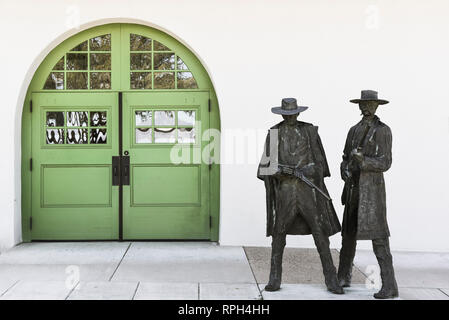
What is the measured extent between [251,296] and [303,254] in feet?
6.39

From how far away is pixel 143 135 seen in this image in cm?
673

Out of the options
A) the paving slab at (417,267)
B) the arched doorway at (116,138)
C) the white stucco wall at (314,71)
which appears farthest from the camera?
the arched doorway at (116,138)

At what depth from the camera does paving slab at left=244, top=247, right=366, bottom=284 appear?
500cm

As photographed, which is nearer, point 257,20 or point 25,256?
point 25,256

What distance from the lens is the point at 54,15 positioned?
21.0 feet

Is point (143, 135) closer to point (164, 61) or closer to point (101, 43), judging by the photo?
point (164, 61)

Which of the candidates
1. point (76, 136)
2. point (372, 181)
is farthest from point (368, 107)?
point (76, 136)

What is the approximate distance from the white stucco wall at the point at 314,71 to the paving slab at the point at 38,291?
1.98 m

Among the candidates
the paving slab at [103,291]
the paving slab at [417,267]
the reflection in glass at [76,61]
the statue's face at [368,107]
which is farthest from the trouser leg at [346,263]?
the reflection in glass at [76,61]

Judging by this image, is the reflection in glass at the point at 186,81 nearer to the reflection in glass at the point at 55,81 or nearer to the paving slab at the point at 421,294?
the reflection in glass at the point at 55,81

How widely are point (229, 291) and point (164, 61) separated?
369cm

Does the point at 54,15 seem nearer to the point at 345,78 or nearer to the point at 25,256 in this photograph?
the point at 25,256

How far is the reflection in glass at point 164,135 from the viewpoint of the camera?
6.72 metres

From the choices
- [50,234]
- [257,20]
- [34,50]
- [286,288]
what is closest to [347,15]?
[257,20]
